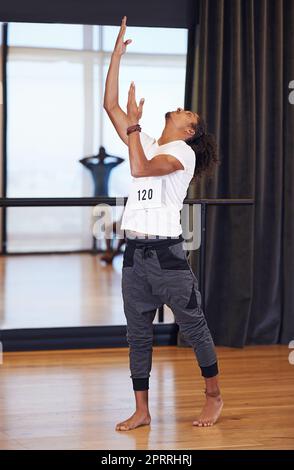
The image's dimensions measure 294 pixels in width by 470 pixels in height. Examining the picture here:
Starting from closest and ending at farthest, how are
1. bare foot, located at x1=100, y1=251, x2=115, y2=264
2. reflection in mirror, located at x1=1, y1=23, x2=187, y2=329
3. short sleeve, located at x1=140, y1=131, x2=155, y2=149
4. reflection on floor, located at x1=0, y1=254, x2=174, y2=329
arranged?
short sleeve, located at x1=140, y1=131, x2=155, y2=149 → reflection on floor, located at x1=0, y1=254, x2=174, y2=329 → bare foot, located at x1=100, y1=251, x2=115, y2=264 → reflection in mirror, located at x1=1, y1=23, x2=187, y2=329

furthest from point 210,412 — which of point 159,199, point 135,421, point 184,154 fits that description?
point 184,154

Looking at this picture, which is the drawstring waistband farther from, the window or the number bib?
the window

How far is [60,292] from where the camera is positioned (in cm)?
654

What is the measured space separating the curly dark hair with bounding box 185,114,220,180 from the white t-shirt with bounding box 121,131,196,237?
0.09 meters

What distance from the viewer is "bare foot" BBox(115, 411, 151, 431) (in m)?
3.06

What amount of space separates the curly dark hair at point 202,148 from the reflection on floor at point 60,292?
195 centimetres

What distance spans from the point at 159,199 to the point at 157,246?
0.55 feet

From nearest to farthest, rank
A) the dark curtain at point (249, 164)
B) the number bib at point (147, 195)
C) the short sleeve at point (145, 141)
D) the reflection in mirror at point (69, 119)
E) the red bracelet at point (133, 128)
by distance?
1. the red bracelet at point (133, 128)
2. the number bib at point (147, 195)
3. the short sleeve at point (145, 141)
4. the dark curtain at point (249, 164)
5. the reflection in mirror at point (69, 119)

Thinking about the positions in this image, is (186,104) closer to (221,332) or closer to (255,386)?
(221,332)

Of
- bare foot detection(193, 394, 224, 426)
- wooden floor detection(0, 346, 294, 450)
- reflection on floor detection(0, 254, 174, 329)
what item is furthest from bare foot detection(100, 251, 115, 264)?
bare foot detection(193, 394, 224, 426)

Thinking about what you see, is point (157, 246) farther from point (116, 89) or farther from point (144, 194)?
point (116, 89)

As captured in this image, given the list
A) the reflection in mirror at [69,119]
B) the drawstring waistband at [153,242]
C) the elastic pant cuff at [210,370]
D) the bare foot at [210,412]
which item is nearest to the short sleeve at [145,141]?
the drawstring waistband at [153,242]

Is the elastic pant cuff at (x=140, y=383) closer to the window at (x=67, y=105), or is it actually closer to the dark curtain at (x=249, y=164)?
the dark curtain at (x=249, y=164)

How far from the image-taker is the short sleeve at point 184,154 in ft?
9.84
